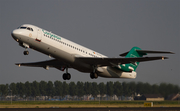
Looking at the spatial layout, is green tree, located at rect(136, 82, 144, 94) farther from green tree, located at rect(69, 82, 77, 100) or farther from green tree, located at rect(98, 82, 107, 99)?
green tree, located at rect(69, 82, 77, 100)

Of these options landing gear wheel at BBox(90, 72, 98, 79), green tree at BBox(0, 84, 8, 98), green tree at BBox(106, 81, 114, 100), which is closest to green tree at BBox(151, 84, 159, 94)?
landing gear wheel at BBox(90, 72, 98, 79)

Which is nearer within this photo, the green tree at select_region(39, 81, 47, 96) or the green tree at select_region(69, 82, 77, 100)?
the green tree at select_region(69, 82, 77, 100)

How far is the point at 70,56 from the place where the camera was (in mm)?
34406

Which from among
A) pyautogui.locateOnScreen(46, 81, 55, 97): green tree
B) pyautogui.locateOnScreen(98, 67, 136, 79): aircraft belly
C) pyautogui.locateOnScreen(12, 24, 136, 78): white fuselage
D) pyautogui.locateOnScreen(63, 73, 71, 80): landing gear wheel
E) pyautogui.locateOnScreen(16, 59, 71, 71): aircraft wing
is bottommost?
pyautogui.locateOnScreen(46, 81, 55, 97): green tree

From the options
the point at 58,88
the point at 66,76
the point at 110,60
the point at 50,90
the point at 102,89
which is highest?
the point at 110,60

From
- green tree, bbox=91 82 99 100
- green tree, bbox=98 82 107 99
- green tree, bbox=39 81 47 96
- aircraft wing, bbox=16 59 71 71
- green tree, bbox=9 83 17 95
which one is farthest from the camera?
green tree, bbox=39 81 47 96

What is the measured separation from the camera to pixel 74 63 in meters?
35.4

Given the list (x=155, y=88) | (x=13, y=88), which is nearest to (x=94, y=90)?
(x=13, y=88)

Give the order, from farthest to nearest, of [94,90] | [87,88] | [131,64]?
[87,88], [94,90], [131,64]

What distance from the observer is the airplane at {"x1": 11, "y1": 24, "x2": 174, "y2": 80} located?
31930 millimetres

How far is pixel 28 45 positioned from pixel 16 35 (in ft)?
6.47

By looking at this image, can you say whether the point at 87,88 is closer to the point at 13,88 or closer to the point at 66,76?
the point at 13,88

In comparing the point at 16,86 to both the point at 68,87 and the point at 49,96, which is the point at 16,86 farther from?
the point at 68,87

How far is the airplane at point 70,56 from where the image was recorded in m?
31.9
